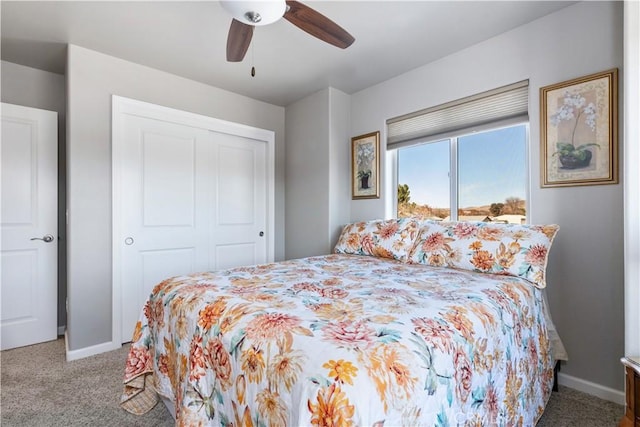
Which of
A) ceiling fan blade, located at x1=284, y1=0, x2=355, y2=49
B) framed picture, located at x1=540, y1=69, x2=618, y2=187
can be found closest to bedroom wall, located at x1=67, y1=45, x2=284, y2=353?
ceiling fan blade, located at x1=284, y1=0, x2=355, y2=49

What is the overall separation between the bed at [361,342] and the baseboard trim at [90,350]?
1101 millimetres

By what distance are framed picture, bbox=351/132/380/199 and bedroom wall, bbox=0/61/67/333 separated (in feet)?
9.17

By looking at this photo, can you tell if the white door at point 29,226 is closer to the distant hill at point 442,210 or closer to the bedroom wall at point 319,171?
the bedroom wall at point 319,171

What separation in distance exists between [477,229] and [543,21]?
4.84 feet

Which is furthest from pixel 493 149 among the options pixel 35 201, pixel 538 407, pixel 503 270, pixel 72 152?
pixel 35 201

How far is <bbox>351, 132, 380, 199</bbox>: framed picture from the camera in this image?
320cm

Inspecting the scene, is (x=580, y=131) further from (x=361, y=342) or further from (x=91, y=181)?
(x=91, y=181)

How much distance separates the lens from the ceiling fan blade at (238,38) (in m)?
1.64

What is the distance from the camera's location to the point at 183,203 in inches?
123

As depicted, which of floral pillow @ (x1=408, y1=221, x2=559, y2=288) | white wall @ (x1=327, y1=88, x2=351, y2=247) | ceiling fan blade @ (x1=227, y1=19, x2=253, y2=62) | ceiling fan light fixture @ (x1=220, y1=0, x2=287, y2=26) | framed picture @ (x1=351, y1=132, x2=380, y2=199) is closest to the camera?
ceiling fan light fixture @ (x1=220, y1=0, x2=287, y2=26)

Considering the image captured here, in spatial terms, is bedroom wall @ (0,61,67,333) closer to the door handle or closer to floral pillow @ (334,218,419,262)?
the door handle

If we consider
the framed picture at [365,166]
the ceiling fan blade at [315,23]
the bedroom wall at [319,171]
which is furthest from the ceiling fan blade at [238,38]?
the framed picture at [365,166]

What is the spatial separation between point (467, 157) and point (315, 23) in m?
1.69

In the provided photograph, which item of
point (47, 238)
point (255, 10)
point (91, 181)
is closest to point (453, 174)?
point (255, 10)
